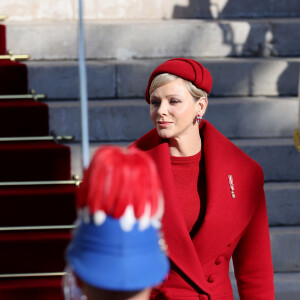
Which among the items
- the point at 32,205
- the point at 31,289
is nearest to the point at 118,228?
the point at 31,289

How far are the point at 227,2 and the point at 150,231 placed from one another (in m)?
4.95

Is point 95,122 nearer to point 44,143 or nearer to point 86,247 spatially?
point 44,143

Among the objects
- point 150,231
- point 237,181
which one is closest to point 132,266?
point 150,231

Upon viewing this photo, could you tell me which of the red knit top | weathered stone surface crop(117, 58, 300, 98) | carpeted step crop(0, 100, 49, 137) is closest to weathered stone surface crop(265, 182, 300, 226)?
weathered stone surface crop(117, 58, 300, 98)

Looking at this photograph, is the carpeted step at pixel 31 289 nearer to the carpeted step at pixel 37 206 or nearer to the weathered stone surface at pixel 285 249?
the carpeted step at pixel 37 206

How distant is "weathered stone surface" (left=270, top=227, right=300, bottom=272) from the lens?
14.3ft

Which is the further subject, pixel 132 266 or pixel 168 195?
pixel 168 195

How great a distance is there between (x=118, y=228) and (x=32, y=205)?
10.6 feet

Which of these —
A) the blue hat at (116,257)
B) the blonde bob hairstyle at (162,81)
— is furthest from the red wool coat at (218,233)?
the blue hat at (116,257)

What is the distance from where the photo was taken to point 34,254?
4266 mm

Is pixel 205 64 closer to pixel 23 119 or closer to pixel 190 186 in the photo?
pixel 23 119

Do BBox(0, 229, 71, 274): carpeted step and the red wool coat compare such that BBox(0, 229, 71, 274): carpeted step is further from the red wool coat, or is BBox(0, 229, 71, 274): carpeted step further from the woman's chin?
the woman's chin

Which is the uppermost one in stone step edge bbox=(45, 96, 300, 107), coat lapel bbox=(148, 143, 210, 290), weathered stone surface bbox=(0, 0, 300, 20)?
weathered stone surface bbox=(0, 0, 300, 20)

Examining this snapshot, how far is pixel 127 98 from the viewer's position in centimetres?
521
